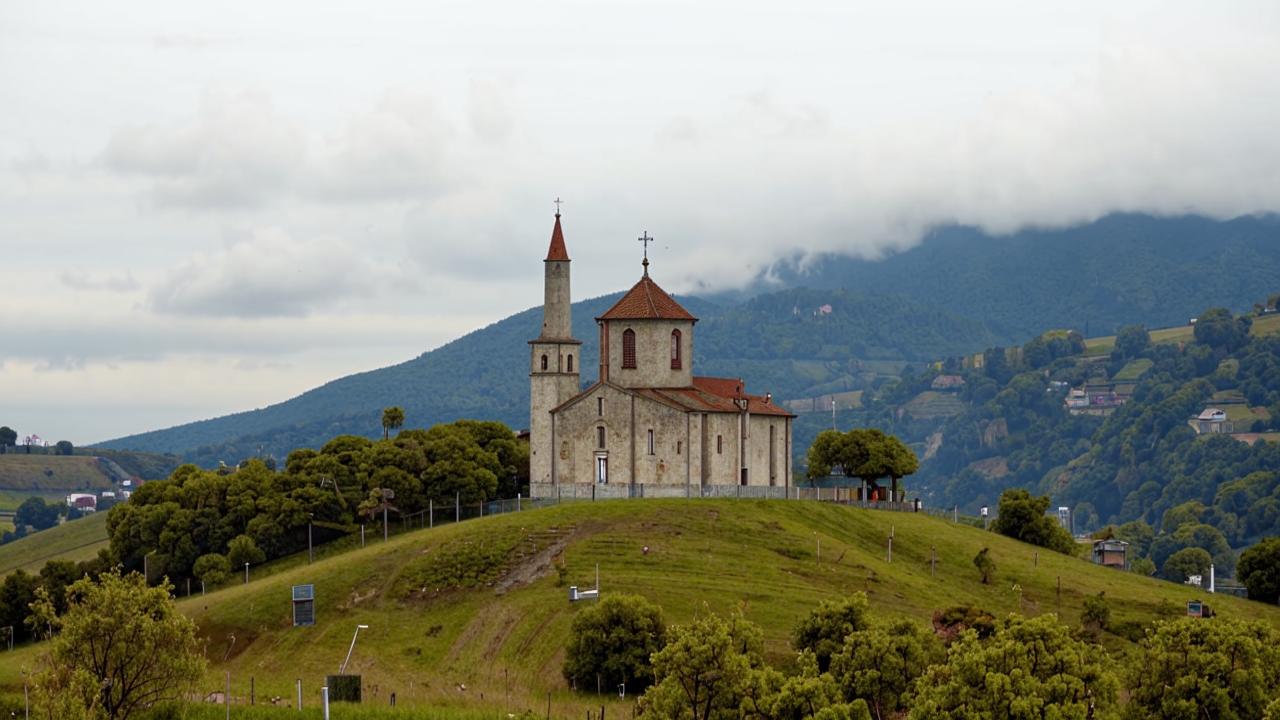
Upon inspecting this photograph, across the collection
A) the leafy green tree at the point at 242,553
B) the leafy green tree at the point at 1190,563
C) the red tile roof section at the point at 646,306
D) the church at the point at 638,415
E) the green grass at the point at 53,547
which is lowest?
the leafy green tree at the point at 1190,563

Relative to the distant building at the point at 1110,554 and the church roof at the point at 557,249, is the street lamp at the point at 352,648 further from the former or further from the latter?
the distant building at the point at 1110,554

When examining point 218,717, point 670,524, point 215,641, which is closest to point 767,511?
point 670,524

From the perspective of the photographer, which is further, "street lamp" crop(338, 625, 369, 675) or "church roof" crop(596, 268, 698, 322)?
"church roof" crop(596, 268, 698, 322)

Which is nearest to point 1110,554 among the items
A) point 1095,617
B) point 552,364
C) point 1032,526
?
point 1032,526

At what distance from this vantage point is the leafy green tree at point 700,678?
78312mm

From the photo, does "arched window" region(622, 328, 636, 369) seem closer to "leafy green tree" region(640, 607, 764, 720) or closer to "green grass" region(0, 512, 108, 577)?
"leafy green tree" region(640, 607, 764, 720)

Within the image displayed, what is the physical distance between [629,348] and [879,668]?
48.3 metres

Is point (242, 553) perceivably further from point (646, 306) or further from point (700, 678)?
point (700, 678)

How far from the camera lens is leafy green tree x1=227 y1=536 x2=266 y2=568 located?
4899 inches

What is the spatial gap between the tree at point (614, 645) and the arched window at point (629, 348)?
3533 centimetres

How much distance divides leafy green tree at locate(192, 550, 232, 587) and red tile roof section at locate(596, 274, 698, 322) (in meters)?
29.4

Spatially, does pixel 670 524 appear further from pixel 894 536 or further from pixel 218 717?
pixel 218 717

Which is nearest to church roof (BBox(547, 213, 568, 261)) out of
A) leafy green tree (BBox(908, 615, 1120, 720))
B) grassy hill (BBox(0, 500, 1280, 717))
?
grassy hill (BBox(0, 500, 1280, 717))

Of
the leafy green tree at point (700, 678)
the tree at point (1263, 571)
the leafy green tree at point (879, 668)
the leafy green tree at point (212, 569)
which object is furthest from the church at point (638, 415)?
the leafy green tree at point (700, 678)
